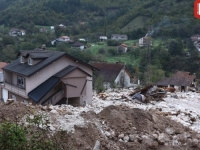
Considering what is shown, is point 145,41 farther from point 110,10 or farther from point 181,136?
point 181,136

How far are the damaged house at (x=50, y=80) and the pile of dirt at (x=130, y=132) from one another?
4.13 metres

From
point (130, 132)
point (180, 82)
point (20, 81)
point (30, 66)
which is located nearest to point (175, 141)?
point (130, 132)

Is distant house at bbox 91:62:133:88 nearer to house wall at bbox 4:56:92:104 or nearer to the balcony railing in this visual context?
house wall at bbox 4:56:92:104

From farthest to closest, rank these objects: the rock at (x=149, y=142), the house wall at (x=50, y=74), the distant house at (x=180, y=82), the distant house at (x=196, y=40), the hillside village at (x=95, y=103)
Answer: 1. the distant house at (x=196, y=40)
2. the distant house at (x=180, y=82)
3. the house wall at (x=50, y=74)
4. the rock at (x=149, y=142)
5. the hillside village at (x=95, y=103)

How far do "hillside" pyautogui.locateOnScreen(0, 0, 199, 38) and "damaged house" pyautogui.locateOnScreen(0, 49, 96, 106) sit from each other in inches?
1211

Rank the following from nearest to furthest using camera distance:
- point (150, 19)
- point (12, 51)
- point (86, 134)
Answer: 1. point (86, 134)
2. point (12, 51)
3. point (150, 19)

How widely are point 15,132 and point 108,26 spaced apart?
162 ft

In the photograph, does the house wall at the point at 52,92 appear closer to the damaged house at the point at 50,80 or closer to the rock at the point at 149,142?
the damaged house at the point at 50,80

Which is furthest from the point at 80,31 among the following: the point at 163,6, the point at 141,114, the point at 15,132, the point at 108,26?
the point at 15,132

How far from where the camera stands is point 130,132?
7.46m

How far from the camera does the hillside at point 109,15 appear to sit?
44875 mm

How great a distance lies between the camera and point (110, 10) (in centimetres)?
6019

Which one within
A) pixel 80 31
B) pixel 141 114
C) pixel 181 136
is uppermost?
pixel 80 31

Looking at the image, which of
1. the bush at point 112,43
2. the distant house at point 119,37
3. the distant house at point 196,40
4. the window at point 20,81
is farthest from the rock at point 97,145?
the distant house at point 119,37
